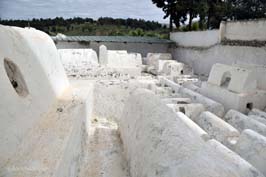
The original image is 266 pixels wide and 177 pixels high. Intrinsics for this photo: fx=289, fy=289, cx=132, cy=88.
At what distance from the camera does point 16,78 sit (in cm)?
478

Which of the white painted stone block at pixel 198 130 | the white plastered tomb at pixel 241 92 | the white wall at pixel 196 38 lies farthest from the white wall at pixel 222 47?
the white painted stone block at pixel 198 130

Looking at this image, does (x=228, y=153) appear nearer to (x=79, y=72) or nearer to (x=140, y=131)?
(x=140, y=131)

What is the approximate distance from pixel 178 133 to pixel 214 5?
61.2ft

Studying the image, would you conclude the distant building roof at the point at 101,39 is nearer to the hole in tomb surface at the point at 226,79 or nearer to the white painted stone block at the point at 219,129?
the hole in tomb surface at the point at 226,79

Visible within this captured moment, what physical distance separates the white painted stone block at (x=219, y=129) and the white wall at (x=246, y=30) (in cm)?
710

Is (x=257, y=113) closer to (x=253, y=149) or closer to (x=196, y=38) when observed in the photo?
(x=253, y=149)

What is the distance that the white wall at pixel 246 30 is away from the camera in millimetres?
12516

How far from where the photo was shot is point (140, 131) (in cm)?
589

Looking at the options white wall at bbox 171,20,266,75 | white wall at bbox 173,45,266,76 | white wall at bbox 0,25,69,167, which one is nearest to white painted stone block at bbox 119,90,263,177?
white wall at bbox 0,25,69,167

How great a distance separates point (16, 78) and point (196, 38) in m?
15.1

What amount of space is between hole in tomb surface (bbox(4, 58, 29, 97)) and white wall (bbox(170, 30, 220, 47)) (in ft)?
42.3

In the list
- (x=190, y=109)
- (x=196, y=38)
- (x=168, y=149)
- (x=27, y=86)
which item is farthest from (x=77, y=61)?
(x=168, y=149)

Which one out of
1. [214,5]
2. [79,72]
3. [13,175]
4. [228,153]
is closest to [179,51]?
[214,5]

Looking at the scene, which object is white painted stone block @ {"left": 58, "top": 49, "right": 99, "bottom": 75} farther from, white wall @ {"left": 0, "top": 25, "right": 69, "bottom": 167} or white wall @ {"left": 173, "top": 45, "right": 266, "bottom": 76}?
white wall @ {"left": 173, "top": 45, "right": 266, "bottom": 76}
